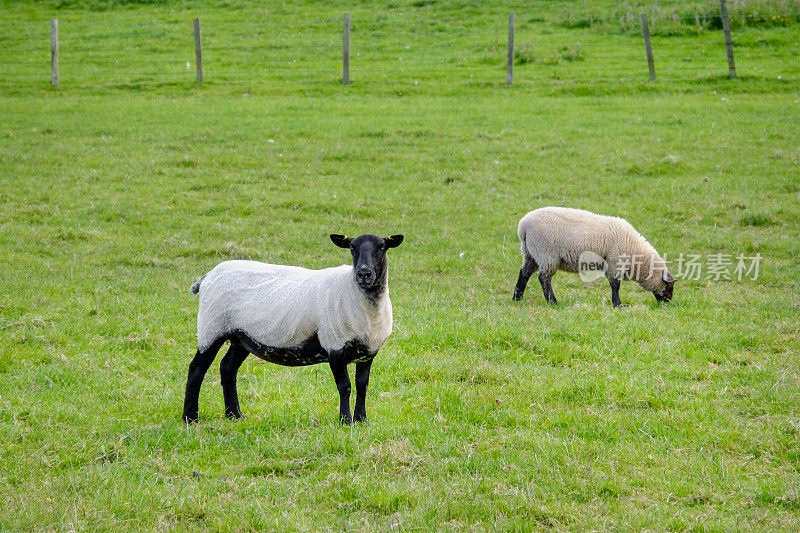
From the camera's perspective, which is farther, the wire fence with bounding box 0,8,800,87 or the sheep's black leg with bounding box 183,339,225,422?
the wire fence with bounding box 0,8,800,87

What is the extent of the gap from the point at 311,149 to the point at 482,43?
14.3 meters

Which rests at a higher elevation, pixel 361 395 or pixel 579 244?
pixel 579 244

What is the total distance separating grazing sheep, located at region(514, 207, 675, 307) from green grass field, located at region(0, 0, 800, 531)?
417 mm

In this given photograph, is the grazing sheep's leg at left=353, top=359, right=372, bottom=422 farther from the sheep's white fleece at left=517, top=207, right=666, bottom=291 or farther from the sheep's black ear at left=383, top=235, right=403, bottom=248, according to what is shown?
the sheep's white fleece at left=517, top=207, right=666, bottom=291

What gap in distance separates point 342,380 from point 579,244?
19.6 feet

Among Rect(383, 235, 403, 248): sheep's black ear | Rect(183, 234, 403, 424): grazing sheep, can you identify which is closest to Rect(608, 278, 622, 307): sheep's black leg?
Rect(183, 234, 403, 424): grazing sheep

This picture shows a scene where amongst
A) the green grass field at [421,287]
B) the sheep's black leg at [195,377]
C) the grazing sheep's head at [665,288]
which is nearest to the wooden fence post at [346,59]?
the green grass field at [421,287]

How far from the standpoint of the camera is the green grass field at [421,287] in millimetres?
5664

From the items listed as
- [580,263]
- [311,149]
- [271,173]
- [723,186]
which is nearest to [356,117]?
[311,149]

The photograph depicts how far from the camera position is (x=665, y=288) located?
11.5 meters

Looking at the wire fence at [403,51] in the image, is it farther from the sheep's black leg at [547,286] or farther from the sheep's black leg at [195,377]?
the sheep's black leg at [195,377]

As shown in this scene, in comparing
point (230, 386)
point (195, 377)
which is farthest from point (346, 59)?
point (195, 377)

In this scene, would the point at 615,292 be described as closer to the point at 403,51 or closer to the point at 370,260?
the point at 370,260

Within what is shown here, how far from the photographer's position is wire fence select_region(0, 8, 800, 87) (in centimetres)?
2750
